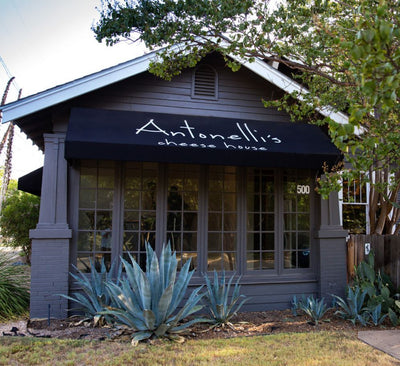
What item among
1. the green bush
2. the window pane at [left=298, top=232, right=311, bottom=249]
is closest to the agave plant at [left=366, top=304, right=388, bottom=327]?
the green bush

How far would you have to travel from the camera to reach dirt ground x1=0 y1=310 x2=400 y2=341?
18.2ft

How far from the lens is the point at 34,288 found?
643 cm

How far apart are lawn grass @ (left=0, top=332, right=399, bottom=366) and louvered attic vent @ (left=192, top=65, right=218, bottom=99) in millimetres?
4440

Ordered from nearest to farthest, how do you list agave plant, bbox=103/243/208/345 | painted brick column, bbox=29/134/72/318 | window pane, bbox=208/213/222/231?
agave plant, bbox=103/243/208/345 < painted brick column, bbox=29/134/72/318 < window pane, bbox=208/213/222/231

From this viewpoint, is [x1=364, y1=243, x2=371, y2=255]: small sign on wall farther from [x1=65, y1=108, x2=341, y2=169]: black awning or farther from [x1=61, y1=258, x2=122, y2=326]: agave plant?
[x1=61, y1=258, x2=122, y2=326]: agave plant

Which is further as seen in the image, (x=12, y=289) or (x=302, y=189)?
(x=302, y=189)

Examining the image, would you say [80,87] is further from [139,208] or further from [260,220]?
[260,220]

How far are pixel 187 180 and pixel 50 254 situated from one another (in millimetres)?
2703

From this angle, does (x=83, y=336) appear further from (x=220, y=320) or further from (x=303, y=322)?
(x=303, y=322)

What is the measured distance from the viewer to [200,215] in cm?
732

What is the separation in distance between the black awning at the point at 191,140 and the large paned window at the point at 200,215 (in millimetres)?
819

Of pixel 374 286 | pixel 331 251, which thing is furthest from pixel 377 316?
pixel 331 251

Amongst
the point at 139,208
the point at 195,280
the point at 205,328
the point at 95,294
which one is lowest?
the point at 205,328

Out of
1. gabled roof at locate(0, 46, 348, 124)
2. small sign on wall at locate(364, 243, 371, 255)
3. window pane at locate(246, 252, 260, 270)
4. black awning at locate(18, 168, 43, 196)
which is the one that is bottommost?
window pane at locate(246, 252, 260, 270)
